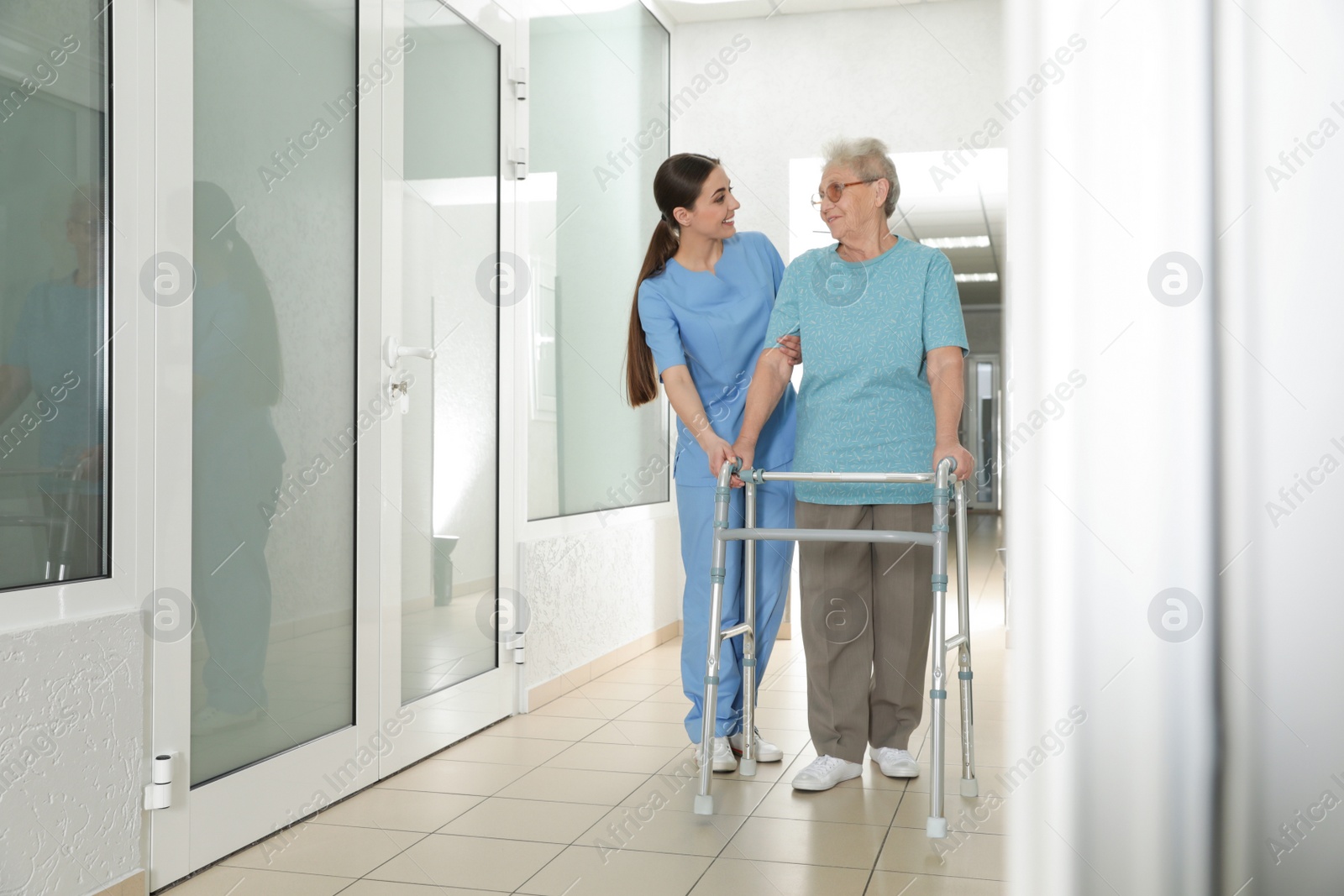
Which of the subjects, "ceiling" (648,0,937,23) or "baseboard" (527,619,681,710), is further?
"ceiling" (648,0,937,23)

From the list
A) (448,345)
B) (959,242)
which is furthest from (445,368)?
(959,242)

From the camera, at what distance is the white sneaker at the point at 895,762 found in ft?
8.46

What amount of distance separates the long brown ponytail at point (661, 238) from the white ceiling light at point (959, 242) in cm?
705

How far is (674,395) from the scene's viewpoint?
2.70 m

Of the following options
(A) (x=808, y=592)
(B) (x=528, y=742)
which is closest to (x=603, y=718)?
(B) (x=528, y=742)

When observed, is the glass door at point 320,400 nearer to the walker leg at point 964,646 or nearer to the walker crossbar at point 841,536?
the walker crossbar at point 841,536

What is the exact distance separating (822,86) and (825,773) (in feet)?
10.3

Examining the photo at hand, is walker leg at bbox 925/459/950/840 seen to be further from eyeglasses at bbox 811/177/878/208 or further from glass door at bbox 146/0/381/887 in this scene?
glass door at bbox 146/0/381/887

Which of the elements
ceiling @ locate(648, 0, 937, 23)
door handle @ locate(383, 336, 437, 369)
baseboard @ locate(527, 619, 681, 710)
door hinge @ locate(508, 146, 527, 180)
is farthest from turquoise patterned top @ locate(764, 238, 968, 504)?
ceiling @ locate(648, 0, 937, 23)

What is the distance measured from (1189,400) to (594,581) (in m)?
3.82

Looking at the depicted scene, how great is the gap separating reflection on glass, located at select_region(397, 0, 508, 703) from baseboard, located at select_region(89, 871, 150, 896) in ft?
3.25

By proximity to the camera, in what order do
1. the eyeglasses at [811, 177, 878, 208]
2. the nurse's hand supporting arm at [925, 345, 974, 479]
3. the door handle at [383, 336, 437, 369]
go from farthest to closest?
1. the door handle at [383, 336, 437, 369]
2. the eyeglasses at [811, 177, 878, 208]
3. the nurse's hand supporting arm at [925, 345, 974, 479]

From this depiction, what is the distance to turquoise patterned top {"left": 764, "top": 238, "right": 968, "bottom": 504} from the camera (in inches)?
95.6

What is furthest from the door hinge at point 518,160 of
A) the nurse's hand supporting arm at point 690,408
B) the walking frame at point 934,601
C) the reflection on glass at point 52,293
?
the reflection on glass at point 52,293
